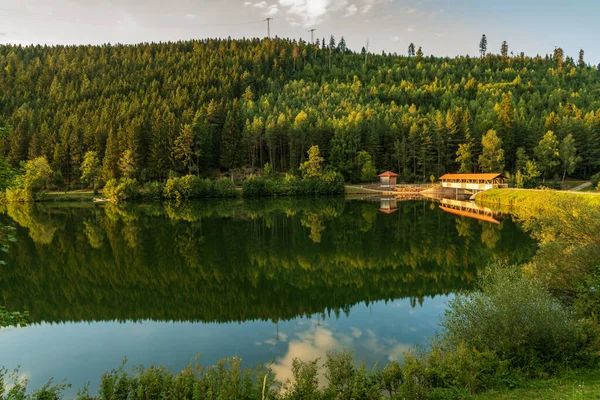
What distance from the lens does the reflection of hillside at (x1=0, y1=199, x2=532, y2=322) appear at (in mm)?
17281

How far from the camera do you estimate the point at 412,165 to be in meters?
85.1

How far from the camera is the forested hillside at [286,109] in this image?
2968 inches

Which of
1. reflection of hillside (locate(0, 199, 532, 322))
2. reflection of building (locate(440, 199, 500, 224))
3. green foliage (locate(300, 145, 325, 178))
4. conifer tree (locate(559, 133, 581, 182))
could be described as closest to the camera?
reflection of hillside (locate(0, 199, 532, 322))

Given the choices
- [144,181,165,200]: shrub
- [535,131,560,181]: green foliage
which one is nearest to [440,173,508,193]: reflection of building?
[535,131,560,181]: green foliage

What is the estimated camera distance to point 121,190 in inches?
2532

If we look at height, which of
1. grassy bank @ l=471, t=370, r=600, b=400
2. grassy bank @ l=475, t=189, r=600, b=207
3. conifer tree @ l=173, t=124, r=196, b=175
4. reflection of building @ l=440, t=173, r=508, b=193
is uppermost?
conifer tree @ l=173, t=124, r=196, b=175

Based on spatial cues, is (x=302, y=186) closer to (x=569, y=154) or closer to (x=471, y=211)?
(x=471, y=211)

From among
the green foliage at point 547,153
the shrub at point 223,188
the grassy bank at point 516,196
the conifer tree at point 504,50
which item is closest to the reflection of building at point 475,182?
the grassy bank at point 516,196

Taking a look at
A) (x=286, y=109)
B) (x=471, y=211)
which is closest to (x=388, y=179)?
(x=471, y=211)

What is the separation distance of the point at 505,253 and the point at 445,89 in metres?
107

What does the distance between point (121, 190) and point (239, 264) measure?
49031 mm

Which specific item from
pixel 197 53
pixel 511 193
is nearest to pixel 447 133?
pixel 511 193

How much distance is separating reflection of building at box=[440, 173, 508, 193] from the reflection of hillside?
24.7 metres

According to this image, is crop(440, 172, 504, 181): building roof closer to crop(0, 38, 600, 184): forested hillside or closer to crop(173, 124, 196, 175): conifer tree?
crop(0, 38, 600, 184): forested hillside
